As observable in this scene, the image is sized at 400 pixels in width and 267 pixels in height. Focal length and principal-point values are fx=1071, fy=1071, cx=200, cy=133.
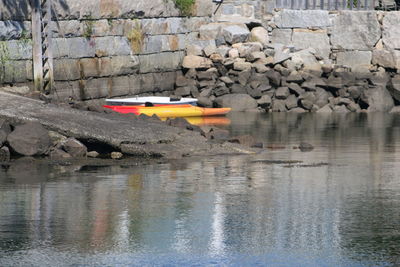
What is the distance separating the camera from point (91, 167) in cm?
1706

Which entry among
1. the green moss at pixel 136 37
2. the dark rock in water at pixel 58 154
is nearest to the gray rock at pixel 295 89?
the green moss at pixel 136 37

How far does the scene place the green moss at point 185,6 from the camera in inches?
1299

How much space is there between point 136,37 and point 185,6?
3.30 meters

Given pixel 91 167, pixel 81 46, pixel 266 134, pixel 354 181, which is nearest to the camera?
pixel 354 181

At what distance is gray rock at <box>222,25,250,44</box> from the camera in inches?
1319

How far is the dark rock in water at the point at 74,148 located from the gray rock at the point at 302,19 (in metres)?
18.1

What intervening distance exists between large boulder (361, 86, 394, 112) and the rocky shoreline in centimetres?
1218

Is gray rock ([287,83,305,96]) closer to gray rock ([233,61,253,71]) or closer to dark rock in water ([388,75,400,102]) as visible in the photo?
gray rock ([233,61,253,71])

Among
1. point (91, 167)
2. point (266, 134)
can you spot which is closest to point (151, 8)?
point (266, 134)

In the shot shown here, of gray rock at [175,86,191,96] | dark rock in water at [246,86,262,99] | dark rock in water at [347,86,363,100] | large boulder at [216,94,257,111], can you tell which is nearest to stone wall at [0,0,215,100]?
gray rock at [175,86,191,96]

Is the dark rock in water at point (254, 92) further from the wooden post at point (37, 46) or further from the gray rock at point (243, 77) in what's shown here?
the wooden post at point (37, 46)

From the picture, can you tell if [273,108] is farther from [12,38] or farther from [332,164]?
[332,164]

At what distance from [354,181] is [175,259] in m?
5.75

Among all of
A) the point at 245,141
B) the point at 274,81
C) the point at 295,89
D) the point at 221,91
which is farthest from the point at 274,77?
the point at 245,141
